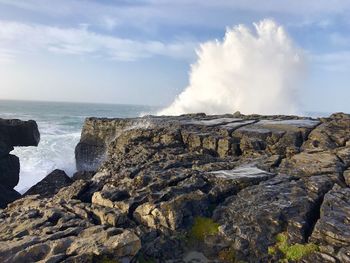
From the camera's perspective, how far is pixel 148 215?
1453 centimetres

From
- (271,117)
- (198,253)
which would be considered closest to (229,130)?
(271,117)

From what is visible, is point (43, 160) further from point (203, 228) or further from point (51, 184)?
point (203, 228)

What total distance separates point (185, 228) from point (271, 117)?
64.0 ft

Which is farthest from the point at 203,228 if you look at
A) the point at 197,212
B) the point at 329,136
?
the point at 329,136

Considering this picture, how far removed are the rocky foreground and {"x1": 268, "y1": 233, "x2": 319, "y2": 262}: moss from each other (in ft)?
0.11

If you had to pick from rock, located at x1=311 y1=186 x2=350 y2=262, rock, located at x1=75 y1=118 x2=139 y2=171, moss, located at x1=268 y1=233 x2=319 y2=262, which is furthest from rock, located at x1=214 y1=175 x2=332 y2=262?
rock, located at x1=75 y1=118 x2=139 y2=171

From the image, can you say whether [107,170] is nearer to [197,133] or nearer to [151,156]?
[151,156]

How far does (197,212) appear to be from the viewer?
14828 mm

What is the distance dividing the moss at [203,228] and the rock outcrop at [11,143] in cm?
2000

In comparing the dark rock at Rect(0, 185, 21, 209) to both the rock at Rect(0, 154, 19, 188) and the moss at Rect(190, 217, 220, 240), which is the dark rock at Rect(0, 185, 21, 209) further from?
the moss at Rect(190, 217, 220, 240)

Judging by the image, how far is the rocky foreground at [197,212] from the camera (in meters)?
12.3

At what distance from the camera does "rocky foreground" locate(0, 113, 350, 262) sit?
12336mm

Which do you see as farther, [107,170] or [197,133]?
[197,133]

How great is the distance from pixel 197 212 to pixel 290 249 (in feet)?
→ 12.5
